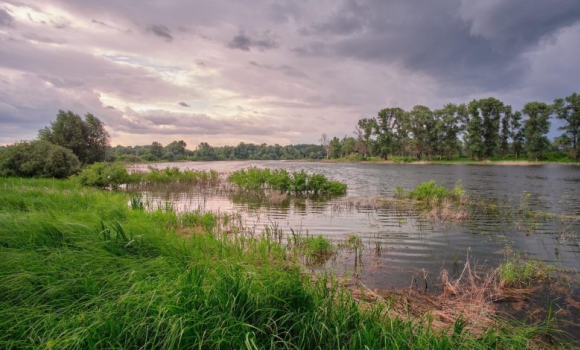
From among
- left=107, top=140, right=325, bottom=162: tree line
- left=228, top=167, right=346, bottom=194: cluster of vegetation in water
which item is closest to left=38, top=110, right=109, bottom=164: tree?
left=228, top=167, right=346, bottom=194: cluster of vegetation in water

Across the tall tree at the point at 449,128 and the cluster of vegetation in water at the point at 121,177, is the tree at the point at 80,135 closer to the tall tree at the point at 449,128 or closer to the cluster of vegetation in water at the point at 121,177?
the cluster of vegetation in water at the point at 121,177

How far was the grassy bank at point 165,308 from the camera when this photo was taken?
3336 millimetres

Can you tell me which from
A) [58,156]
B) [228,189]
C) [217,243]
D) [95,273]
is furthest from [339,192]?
[58,156]

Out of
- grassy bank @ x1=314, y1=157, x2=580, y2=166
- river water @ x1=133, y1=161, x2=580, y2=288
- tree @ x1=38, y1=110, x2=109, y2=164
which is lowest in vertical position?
river water @ x1=133, y1=161, x2=580, y2=288

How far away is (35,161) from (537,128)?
109 m

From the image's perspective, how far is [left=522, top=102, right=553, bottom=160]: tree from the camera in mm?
83125

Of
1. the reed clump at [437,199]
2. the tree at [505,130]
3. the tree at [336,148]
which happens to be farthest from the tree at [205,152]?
the reed clump at [437,199]

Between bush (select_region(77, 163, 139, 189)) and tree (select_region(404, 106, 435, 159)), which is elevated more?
tree (select_region(404, 106, 435, 159))

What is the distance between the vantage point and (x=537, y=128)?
84.8 m

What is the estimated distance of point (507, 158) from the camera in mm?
92125

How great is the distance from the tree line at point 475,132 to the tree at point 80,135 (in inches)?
3686

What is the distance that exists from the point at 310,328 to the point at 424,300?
3689 millimetres

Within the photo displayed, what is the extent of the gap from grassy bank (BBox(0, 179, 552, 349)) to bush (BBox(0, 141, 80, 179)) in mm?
26076

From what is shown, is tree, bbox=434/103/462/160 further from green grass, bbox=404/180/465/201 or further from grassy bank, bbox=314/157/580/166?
green grass, bbox=404/180/465/201
